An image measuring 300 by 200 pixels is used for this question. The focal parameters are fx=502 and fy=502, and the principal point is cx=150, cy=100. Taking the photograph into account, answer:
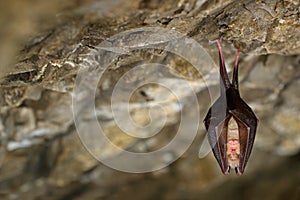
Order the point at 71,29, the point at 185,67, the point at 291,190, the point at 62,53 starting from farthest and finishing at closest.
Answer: the point at 291,190 → the point at 185,67 → the point at 62,53 → the point at 71,29

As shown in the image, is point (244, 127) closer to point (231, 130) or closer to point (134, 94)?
point (231, 130)

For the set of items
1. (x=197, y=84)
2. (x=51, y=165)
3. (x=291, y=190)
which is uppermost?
(x=197, y=84)

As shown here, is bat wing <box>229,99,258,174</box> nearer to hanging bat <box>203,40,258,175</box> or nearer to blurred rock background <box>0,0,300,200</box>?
hanging bat <box>203,40,258,175</box>

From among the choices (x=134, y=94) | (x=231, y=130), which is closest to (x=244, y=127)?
(x=231, y=130)

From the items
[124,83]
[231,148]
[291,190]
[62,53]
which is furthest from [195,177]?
[62,53]

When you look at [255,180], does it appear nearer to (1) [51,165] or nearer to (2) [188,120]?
(2) [188,120]

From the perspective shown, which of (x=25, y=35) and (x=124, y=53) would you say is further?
(x=124, y=53)

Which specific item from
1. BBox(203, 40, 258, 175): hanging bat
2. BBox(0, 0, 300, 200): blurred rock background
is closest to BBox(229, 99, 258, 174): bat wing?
BBox(203, 40, 258, 175): hanging bat

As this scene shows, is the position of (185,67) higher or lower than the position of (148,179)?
higher
